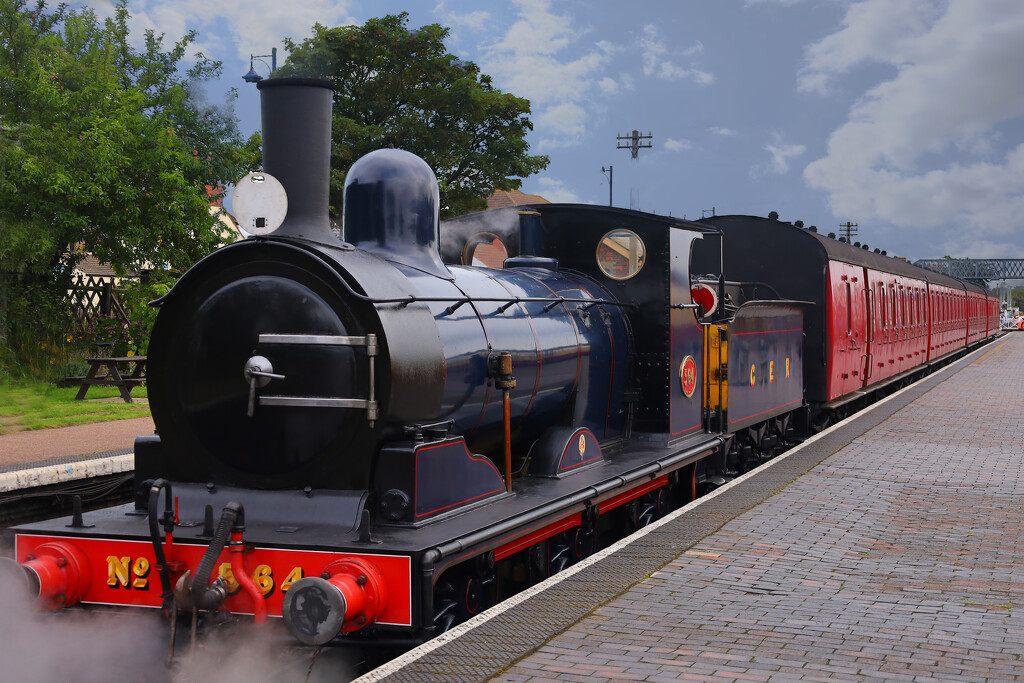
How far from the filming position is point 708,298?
8.95 metres

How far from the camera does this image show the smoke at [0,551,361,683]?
4117 mm

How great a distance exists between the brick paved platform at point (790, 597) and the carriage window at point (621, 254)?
1.95 metres

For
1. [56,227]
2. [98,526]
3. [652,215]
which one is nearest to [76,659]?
[98,526]

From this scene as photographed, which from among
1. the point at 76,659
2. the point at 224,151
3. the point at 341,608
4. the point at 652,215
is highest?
the point at 224,151

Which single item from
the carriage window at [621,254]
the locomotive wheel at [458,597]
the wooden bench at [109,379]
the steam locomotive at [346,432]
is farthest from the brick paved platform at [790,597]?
the wooden bench at [109,379]

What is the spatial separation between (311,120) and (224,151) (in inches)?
794

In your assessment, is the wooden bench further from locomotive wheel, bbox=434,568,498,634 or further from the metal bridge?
the metal bridge

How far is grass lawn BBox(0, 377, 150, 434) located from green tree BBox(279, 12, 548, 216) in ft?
36.6


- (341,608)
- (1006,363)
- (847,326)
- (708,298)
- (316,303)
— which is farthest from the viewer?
(1006,363)

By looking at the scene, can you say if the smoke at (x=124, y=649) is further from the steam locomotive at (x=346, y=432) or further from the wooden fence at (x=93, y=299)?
the wooden fence at (x=93, y=299)

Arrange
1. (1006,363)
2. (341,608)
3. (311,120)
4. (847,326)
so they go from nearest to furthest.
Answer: (341,608), (311,120), (847,326), (1006,363)

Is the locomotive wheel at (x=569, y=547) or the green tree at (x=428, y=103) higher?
the green tree at (x=428, y=103)

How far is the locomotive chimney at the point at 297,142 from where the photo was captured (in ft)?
15.5

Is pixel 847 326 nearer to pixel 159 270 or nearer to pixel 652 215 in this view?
pixel 652 215
